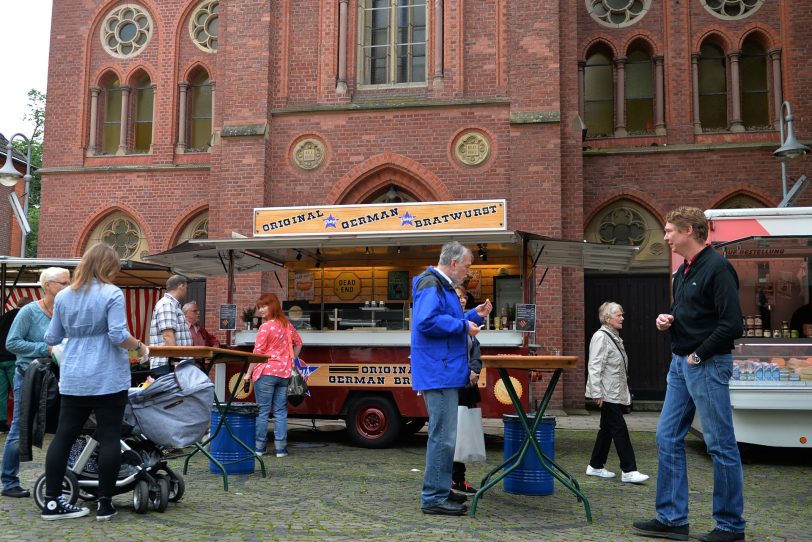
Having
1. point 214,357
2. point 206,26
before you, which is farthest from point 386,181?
point 214,357

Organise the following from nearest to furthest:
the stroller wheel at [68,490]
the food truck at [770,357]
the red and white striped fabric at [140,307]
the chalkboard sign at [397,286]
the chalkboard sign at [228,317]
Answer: the stroller wheel at [68,490], the food truck at [770,357], the chalkboard sign at [228,317], the chalkboard sign at [397,286], the red and white striped fabric at [140,307]

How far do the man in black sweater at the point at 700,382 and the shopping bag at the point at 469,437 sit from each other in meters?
1.56

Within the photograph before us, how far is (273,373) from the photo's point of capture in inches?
360

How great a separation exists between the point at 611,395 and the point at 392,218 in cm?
400

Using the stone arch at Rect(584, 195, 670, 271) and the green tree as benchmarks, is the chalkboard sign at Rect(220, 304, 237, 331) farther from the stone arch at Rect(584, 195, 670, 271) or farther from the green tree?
the green tree

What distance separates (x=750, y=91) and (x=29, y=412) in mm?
15485

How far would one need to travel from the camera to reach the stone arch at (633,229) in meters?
16.7

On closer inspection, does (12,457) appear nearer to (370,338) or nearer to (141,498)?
(141,498)

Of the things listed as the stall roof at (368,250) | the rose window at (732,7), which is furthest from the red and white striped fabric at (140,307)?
the rose window at (732,7)

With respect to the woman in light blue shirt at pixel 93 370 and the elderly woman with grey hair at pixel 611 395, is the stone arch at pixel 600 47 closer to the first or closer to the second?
the elderly woman with grey hair at pixel 611 395

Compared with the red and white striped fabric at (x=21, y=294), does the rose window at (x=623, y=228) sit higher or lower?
higher

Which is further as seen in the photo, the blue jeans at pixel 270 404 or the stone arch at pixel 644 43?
the stone arch at pixel 644 43

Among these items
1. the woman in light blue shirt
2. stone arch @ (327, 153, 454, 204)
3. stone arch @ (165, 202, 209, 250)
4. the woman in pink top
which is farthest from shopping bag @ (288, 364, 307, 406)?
stone arch @ (165, 202, 209, 250)

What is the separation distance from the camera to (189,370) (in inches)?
246
